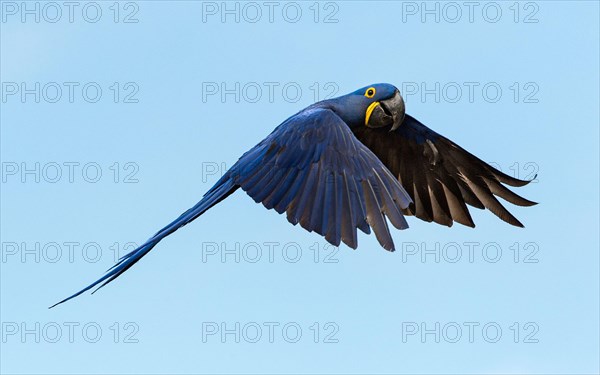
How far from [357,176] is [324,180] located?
0.85ft

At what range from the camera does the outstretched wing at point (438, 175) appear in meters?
10.0

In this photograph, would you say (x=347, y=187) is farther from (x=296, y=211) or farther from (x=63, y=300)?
(x=63, y=300)

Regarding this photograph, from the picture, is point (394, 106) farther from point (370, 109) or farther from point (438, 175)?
point (438, 175)

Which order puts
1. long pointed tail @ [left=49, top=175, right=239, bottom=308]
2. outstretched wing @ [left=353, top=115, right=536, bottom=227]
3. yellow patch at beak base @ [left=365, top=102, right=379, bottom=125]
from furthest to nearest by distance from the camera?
1. outstretched wing @ [left=353, top=115, right=536, bottom=227]
2. yellow patch at beak base @ [left=365, top=102, right=379, bottom=125]
3. long pointed tail @ [left=49, top=175, right=239, bottom=308]

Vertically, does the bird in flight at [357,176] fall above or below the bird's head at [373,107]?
below

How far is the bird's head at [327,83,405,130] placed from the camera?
30.4 feet

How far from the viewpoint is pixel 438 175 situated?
10.2 m

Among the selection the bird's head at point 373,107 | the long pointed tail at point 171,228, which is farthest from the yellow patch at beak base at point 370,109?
the long pointed tail at point 171,228

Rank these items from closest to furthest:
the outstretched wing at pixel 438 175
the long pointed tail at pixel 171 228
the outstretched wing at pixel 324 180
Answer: the outstretched wing at pixel 324 180
the long pointed tail at pixel 171 228
the outstretched wing at pixel 438 175

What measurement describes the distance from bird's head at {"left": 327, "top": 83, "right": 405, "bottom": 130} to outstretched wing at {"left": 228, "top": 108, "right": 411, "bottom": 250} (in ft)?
1.77

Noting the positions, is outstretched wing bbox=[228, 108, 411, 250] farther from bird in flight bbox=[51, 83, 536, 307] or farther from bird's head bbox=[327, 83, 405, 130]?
bird's head bbox=[327, 83, 405, 130]

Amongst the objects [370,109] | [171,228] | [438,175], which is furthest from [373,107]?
[171,228]

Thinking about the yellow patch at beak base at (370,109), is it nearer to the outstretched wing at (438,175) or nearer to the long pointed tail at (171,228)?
the outstretched wing at (438,175)

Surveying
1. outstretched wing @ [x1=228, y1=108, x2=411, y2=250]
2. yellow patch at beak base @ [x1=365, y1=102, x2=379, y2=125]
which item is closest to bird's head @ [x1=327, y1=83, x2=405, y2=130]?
yellow patch at beak base @ [x1=365, y1=102, x2=379, y2=125]
